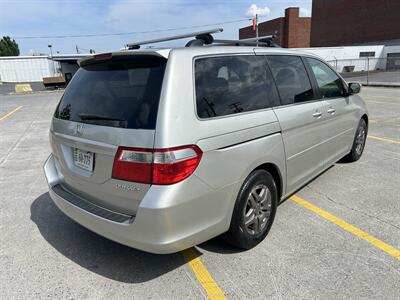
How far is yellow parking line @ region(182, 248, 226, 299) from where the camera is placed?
252 cm

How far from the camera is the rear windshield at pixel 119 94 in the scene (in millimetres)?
2389

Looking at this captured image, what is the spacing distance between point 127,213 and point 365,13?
49.0 metres

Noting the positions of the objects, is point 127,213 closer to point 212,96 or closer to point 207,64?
point 212,96

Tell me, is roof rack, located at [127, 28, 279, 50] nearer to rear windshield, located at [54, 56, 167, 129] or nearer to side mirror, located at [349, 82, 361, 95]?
rear windshield, located at [54, 56, 167, 129]

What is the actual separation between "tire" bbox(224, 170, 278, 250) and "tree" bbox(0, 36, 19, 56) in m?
87.4

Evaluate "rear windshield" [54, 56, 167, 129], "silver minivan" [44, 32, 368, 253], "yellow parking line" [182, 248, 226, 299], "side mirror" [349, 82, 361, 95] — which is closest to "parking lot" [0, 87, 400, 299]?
"yellow parking line" [182, 248, 226, 299]

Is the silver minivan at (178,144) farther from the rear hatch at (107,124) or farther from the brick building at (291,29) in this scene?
the brick building at (291,29)

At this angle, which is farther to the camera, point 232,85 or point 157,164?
point 232,85

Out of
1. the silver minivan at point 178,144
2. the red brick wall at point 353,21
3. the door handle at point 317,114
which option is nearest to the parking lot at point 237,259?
the silver minivan at point 178,144

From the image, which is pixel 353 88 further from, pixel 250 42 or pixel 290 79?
pixel 250 42

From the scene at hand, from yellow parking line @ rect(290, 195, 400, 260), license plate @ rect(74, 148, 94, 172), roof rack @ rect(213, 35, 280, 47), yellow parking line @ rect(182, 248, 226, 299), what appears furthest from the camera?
roof rack @ rect(213, 35, 280, 47)

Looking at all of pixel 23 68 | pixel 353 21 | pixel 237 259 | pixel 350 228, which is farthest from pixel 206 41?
pixel 23 68

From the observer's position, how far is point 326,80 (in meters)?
4.30

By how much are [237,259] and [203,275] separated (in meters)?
0.38
